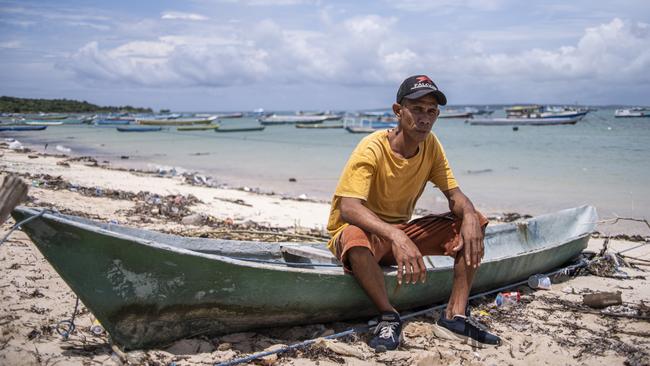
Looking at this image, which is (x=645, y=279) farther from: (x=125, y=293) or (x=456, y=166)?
(x=456, y=166)

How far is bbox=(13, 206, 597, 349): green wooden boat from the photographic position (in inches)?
115

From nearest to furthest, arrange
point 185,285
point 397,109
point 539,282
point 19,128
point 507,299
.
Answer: point 185,285 < point 397,109 < point 507,299 < point 539,282 < point 19,128

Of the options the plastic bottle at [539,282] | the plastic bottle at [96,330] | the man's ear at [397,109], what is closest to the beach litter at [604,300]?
the plastic bottle at [539,282]

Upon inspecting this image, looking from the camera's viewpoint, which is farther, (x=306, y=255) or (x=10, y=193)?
(x=306, y=255)

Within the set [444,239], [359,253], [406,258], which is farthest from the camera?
[444,239]

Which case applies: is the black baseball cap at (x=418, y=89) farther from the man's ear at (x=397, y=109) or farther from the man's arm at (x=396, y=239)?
the man's arm at (x=396, y=239)

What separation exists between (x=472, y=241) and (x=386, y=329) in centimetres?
89

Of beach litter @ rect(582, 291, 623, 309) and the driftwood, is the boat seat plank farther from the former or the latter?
the driftwood

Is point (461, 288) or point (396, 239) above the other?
point (396, 239)

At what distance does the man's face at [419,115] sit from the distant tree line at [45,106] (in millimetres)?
74065

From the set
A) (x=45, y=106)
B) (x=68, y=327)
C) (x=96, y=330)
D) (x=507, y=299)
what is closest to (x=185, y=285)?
(x=96, y=330)

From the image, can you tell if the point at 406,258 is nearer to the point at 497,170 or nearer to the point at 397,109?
the point at 397,109

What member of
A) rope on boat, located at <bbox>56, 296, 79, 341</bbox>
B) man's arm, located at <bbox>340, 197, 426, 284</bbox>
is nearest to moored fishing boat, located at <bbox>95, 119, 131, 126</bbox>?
rope on boat, located at <bbox>56, 296, 79, 341</bbox>

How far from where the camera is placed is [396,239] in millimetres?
3439
